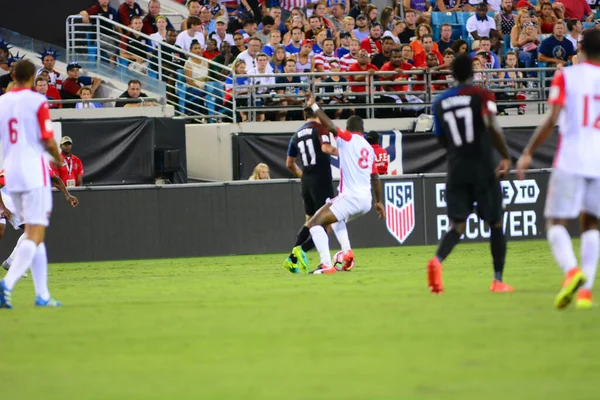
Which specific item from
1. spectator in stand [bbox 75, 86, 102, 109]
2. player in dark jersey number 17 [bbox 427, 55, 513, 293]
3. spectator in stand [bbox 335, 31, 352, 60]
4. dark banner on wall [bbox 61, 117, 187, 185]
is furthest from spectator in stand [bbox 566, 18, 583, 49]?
player in dark jersey number 17 [bbox 427, 55, 513, 293]

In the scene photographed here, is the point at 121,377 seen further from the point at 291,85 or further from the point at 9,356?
the point at 291,85

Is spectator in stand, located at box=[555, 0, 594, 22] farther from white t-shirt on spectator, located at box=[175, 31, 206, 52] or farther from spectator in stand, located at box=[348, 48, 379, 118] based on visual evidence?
white t-shirt on spectator, located at box=[175, 31, 206, 52]

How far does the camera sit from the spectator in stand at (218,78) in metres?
24.8

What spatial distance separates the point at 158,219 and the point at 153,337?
1361cm

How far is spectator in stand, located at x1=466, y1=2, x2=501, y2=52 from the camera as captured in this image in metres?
28.0

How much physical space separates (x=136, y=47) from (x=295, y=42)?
3511 millimetres

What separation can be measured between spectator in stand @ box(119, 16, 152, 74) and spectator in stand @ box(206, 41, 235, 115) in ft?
4.68

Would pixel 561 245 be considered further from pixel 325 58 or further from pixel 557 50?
pixel 557 50

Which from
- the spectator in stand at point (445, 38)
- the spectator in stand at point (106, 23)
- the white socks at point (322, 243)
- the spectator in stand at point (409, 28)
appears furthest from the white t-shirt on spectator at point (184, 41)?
the white socks at point (322, 243)

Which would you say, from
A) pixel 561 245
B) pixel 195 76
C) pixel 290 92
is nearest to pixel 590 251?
pixel 561 245

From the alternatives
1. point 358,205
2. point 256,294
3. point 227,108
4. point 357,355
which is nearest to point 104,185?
point 227,108

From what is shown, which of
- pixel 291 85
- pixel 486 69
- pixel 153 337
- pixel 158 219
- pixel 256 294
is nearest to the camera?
pixel 153 337

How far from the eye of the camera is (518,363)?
→ 665 centimetres

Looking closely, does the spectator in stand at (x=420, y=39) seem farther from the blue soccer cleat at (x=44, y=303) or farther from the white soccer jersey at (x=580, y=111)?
the white soccer jersey at (x=580, y=111)
